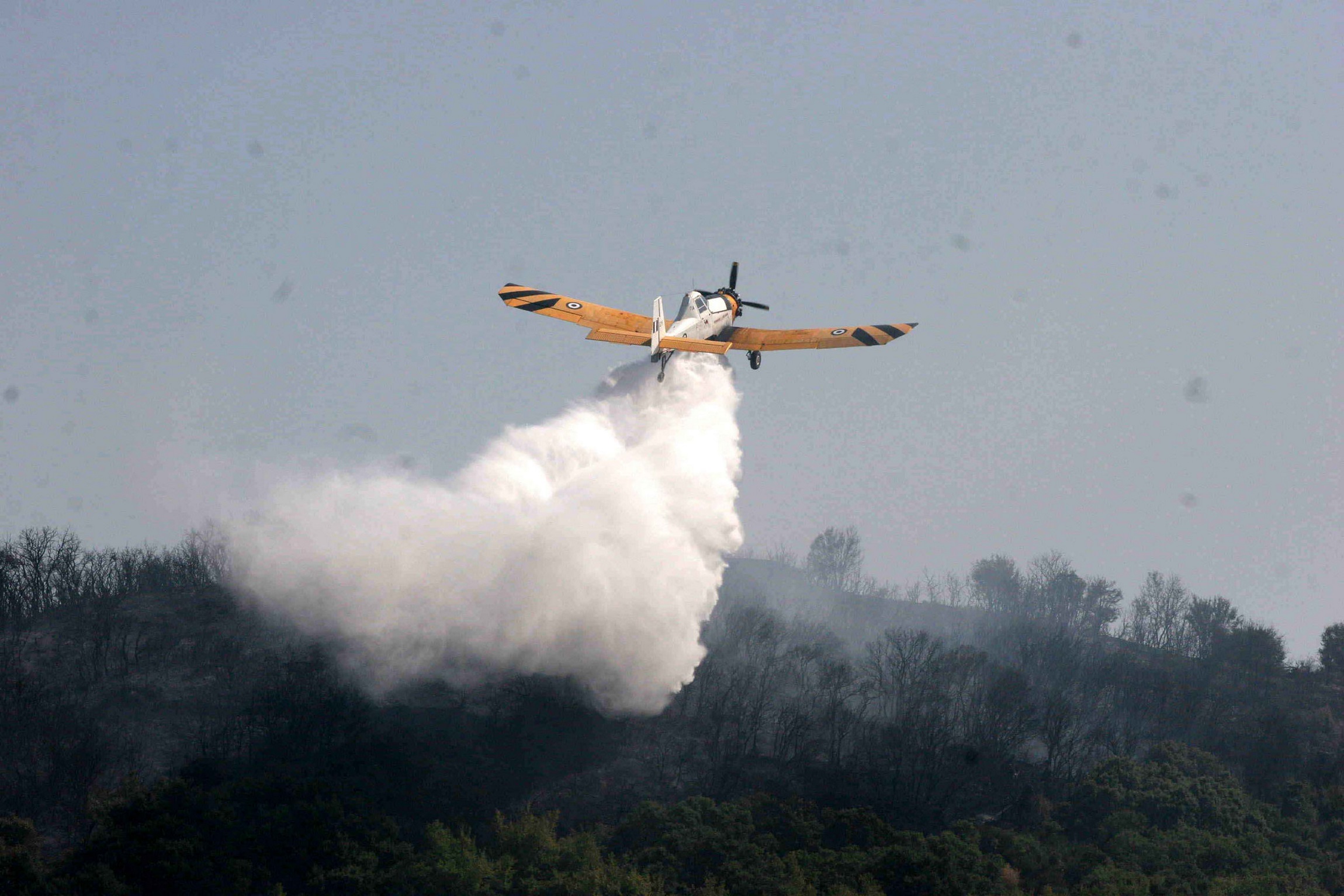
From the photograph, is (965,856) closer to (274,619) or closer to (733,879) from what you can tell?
(733,879)

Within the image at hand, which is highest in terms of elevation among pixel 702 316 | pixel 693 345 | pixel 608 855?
pixel 702 316

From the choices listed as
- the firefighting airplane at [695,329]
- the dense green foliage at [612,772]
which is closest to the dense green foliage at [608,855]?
the dense green foliage at [612,772]

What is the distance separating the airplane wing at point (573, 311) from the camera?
66188mm

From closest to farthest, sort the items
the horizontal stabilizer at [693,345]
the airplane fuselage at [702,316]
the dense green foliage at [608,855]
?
the dense green foliage at [608,855], the horizontal stabilizer at [693,345], the airplane fuselage at [702,316]

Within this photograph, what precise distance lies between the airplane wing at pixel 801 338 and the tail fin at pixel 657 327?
6.30m

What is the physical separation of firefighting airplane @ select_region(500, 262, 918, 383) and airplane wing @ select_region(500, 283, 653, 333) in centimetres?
3

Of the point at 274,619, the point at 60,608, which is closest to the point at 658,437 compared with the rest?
the point at 274,619

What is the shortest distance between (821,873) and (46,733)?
2125 inches

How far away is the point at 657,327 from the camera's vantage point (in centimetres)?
6381

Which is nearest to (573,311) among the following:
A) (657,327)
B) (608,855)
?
(657,327)

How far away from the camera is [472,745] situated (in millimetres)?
85812

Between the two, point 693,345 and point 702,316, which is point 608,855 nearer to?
point 693,345

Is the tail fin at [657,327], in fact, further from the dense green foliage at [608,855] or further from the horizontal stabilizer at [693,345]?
the dense green foliage at [608,855]

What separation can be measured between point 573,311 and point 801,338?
13.1 metres
